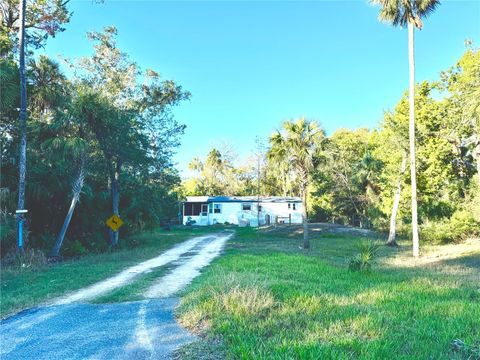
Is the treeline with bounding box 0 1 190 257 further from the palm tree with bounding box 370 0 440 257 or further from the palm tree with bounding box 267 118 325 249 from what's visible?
the palm tree with bounding box 370 0 440 257

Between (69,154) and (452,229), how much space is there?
25532 mm

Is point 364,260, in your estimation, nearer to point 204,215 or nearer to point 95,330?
point 95,330

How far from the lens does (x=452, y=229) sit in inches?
1019

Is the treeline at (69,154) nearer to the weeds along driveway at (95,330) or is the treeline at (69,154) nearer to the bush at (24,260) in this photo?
the bush at (24,260)

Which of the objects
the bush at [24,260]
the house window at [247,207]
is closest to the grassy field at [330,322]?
the bush at [24,260]

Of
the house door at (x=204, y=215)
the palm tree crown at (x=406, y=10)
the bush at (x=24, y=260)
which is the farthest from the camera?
the house door at (x=204, y=215)

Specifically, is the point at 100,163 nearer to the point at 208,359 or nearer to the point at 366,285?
the point at 366,285

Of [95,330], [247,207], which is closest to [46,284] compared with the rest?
[95,330]

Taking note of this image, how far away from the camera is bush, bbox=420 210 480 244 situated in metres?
25.5

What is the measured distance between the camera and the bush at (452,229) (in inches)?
1003

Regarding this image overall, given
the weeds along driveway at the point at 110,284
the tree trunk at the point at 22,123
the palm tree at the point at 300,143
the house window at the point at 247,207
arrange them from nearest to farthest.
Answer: the weeds along driveway at the point at 110,284 < the tree trunk at the point at 22,123 < the palm tree at the point at 300,143 < the house window at the point at 247,207

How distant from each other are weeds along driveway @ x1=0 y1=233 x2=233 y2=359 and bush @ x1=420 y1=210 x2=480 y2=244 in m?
24.6

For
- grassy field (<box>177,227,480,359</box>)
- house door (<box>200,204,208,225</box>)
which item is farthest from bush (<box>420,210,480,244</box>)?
house door (<box>200,204,208,225</box>)

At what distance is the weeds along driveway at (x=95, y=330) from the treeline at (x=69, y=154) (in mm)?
9006
